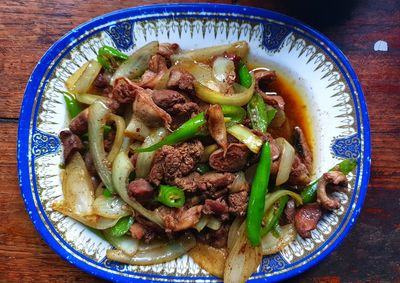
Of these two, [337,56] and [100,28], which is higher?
[337,56]

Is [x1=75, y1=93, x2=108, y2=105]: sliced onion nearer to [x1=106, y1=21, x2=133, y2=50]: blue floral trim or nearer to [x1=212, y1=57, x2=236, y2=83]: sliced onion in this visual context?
[x1=106, y1=21, x2=133, y2=50]: blue floral trim

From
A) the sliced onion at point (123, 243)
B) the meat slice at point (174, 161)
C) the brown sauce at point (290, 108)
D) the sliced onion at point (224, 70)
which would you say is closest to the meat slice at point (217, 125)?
the meat slice at point (174, 161)

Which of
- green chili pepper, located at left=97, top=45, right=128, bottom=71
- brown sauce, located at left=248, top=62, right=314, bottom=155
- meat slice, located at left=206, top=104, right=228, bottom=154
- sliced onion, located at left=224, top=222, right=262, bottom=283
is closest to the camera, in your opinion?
meat slice, located at left=206, top=104, right=228, bottom=154

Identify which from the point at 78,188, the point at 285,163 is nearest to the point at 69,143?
the point at 78,188

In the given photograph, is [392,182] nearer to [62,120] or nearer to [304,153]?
[304,153]

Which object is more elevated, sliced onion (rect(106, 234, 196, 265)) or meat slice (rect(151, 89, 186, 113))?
meat slice (rect(151, 89, 186, 113))

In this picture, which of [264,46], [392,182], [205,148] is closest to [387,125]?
[392,182]

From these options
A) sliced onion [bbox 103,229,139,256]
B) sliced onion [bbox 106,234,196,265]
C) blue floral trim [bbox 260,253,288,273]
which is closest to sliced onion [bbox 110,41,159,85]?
sliced onion [bbox 103,229,139,256]
